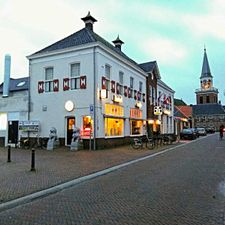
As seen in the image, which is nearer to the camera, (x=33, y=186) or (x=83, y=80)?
(x=33, y=186)

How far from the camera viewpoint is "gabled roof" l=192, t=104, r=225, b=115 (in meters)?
102

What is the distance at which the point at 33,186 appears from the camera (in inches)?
316

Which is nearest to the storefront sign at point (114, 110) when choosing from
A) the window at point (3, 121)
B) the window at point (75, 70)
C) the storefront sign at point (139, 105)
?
the window at point (75, 70)

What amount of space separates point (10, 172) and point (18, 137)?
13057 mm

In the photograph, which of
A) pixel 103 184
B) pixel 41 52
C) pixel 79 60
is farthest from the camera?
pixel 41 52

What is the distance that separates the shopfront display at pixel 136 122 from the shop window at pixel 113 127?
2108mm

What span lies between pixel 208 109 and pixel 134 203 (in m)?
104

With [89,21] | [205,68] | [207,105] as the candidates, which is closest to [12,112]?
[89,21]

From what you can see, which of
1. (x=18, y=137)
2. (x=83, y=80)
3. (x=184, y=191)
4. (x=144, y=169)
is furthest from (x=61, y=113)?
(x=184, y=191)

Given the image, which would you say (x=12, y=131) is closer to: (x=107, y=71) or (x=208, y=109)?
(x=107, y=71)

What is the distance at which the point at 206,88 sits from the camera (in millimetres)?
106500

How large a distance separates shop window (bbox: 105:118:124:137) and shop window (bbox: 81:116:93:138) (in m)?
1.50

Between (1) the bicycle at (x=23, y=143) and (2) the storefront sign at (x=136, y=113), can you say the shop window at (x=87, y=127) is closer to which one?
(1) the bicycle at (x=23, y=143)

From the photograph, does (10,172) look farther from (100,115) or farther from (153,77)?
(153,77)
